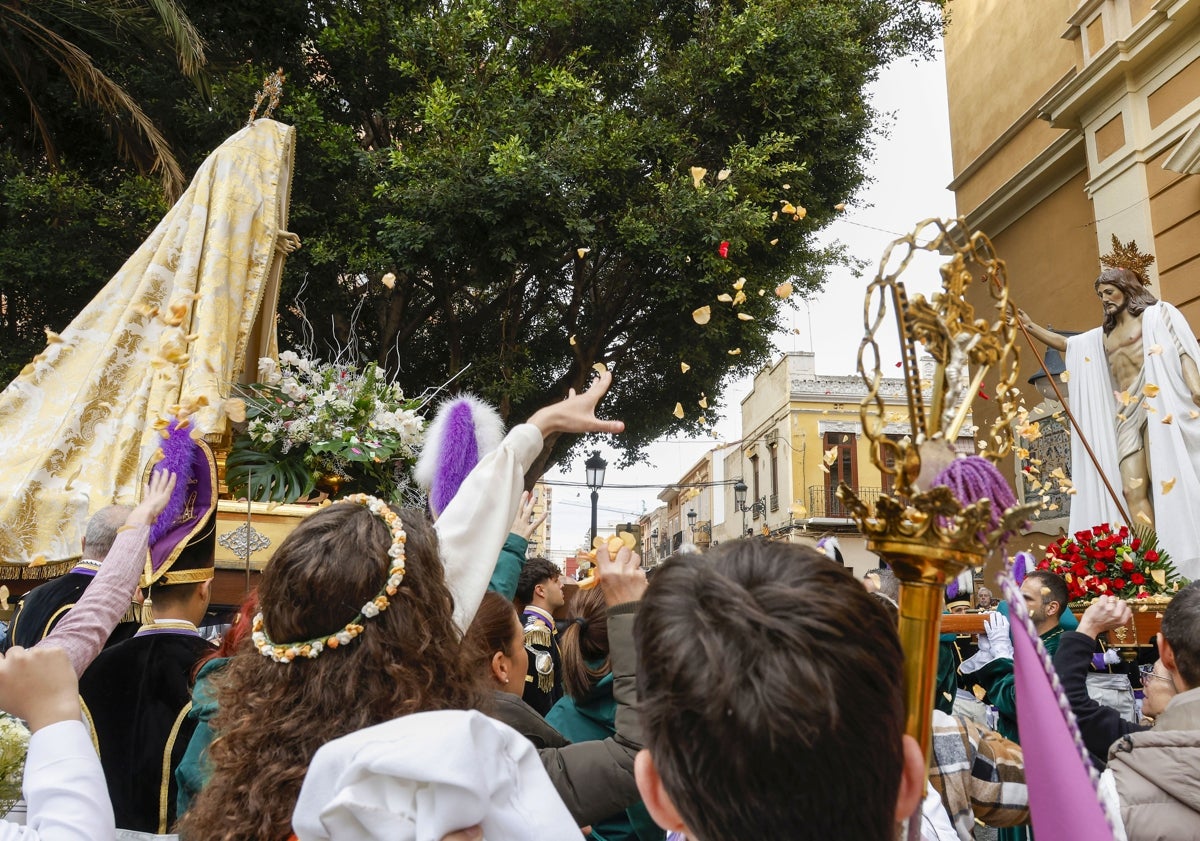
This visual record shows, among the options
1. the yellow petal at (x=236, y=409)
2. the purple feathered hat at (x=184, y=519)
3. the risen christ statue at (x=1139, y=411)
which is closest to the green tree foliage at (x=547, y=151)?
the risen christ statue at (x=1139, y=411)

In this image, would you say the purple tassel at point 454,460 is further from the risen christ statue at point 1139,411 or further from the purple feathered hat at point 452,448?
the risen christ statue at point 1139,411

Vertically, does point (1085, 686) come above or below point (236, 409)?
below

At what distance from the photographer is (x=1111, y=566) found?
459cm

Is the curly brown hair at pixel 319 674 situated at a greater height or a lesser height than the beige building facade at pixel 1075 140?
lesser

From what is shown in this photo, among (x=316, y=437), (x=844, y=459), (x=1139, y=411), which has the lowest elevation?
(x=316, y=437)

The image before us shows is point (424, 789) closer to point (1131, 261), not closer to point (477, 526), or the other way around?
point (477, 526)

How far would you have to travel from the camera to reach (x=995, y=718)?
3.69 m

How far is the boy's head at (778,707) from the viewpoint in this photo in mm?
887

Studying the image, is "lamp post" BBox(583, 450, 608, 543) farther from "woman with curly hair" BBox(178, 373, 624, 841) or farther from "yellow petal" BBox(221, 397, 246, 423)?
"woman with curly hair" BBox(178, 373, 624, 841)

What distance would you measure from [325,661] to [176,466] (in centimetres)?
177

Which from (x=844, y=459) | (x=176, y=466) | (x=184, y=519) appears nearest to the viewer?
(x=184, y=519)

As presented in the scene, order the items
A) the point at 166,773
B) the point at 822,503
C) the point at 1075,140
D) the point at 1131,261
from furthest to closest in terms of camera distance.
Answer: the point at 822,503
the point at 1075,140
the point at 1131,261
the point at 166,773

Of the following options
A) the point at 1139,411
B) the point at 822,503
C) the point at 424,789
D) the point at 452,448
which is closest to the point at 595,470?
the point at 1139,411

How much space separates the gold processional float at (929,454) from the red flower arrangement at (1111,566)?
3933 mm
